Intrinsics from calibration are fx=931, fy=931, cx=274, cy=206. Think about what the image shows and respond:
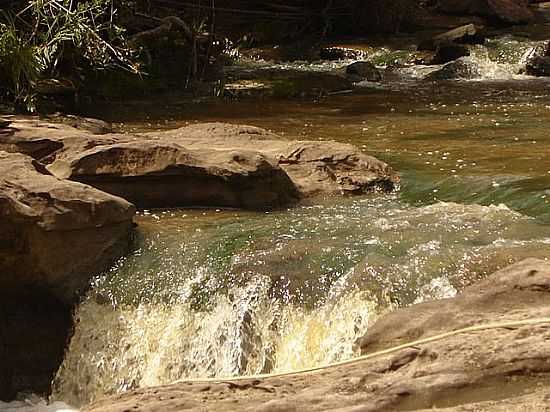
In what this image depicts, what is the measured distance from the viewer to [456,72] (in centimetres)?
1431

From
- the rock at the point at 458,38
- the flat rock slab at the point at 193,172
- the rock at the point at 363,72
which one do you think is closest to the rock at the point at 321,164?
the flat rock slab at the point at 193,172

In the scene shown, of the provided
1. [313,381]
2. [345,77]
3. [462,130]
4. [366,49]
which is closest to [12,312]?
[313,381]

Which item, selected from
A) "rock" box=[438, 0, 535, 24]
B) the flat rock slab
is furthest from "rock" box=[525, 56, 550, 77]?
the flat rock slab

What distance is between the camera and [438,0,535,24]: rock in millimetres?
18094

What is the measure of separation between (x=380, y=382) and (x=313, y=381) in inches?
9.2

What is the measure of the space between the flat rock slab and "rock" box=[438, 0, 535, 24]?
458 inches

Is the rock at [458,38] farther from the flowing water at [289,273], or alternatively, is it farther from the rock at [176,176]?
the rock at [176,176]

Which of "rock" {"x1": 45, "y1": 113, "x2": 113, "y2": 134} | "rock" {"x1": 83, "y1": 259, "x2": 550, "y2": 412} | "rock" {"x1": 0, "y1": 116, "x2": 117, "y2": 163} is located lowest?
"rock" {"x1": 45, "y1": 113, "x2": 113, "y2": 134}

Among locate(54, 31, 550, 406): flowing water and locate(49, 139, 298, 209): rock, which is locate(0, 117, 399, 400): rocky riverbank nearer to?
locate(49, 139, 298, 209): rock

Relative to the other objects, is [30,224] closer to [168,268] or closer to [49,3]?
[168,268]

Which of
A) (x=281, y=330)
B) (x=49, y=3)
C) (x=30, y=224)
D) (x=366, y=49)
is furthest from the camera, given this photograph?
(x=366, y=49)

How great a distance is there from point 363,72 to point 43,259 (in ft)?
30.5

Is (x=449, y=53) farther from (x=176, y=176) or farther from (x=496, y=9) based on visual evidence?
(x=176, y=176)

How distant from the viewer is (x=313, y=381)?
316 cm
